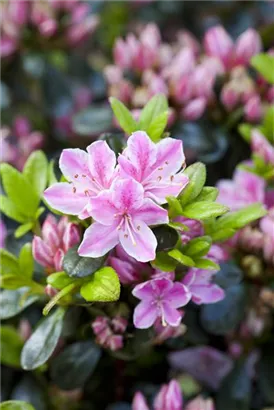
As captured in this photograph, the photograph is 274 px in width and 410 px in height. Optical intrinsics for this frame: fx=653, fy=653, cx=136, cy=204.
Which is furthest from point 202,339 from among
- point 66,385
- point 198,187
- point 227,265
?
point 198,187

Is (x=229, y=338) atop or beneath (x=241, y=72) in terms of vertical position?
beneath

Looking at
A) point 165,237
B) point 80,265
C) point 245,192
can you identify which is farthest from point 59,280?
point 245,192

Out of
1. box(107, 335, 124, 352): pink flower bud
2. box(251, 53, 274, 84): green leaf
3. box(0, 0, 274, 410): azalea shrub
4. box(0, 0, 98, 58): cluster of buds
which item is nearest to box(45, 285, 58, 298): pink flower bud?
box(0, 0, 274, 410): azalea shrub

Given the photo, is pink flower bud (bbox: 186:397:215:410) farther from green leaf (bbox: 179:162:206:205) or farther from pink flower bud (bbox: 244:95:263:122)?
pink flower bud (bbox: 244:95:263:122)

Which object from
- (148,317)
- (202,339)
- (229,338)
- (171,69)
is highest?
(171,69)

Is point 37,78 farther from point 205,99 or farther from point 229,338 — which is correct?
point 229,338

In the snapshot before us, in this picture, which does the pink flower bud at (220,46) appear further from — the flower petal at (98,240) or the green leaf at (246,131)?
the flower petal at (98,240)

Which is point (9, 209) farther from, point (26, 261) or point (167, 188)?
point (167, 188)
